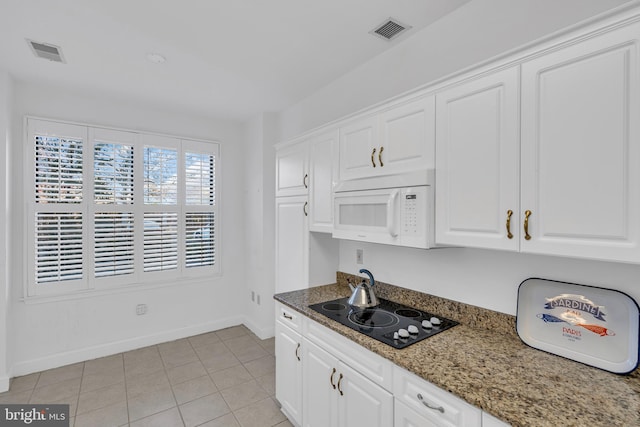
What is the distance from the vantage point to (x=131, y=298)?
3521mm

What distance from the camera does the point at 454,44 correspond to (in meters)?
1.94

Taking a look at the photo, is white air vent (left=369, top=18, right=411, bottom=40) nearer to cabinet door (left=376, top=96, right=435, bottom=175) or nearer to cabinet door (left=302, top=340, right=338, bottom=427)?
cabinet door (left=376, top=96, right=435, bottom=175)

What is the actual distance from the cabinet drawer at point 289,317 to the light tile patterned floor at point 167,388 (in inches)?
29.9

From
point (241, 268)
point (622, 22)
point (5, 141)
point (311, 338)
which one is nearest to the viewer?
point (622, 22)

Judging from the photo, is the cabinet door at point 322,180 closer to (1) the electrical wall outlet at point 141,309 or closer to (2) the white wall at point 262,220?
(2) the white wall at point 262,220

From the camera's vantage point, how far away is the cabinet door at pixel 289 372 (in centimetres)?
215

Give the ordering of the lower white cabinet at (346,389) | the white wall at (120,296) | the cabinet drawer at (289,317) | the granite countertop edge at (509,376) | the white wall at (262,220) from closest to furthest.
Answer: the granite countertop edge at (509,376) < the lower white cabinet at (346,389) < the cabinet drawer at (289,317) < the white wall at (120,296) < the white wall at (262,220)

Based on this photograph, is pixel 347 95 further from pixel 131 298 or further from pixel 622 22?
pixel 131 298

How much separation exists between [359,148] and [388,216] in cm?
59

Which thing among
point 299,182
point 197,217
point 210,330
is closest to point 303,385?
point 299,182

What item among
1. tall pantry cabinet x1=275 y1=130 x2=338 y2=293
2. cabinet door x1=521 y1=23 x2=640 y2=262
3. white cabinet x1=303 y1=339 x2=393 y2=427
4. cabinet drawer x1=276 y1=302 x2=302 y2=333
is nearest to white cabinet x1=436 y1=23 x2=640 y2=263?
cabinet door x1=521 y1=23 x2=640 y2=262

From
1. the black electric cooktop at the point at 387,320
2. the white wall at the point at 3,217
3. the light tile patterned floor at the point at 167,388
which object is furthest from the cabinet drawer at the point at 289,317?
the white wall at the point at 3,217

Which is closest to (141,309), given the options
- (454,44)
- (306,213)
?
(306,213)

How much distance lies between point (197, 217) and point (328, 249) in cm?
204
